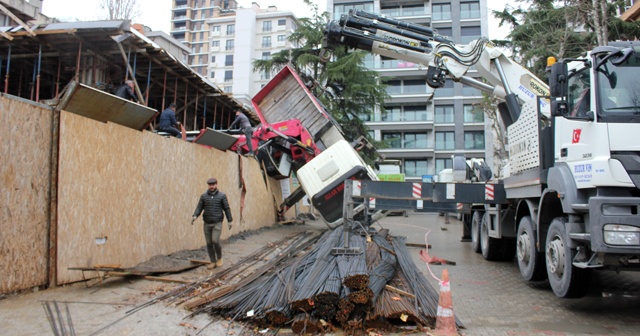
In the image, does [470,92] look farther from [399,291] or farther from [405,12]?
[399,291]

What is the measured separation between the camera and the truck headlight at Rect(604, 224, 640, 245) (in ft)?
16.1

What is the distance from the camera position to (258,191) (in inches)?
586

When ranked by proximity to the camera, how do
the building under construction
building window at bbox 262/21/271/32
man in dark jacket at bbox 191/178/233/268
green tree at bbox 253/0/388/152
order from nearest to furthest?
man in dark jacket at bbox 191/178/233/268 < the building under construction < green tree at bbox 253/0/388/152 < building window at bbox 262/21/271/32

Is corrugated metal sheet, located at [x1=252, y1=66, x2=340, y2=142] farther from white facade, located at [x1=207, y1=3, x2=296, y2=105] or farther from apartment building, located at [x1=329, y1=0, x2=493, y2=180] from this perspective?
white facade, located at [x1=207, y1=3, x2=296, y2=105]

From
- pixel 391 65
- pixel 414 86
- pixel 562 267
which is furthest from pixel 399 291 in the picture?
pixel 391 65

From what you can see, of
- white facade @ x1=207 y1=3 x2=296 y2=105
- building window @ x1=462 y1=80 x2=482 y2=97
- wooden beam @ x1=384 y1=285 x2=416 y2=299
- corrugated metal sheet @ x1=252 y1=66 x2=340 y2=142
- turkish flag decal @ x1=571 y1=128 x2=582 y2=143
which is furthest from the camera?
white facade @ x1=207 y1=3 x2=296 y2=105

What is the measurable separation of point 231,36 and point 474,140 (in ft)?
165

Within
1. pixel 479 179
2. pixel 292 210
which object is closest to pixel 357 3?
pixel 292 210

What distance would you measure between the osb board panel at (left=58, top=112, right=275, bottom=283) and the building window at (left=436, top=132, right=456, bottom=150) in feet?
129

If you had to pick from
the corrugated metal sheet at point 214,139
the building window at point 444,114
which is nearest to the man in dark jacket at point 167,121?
the corrugated metal sheet at point 214,139

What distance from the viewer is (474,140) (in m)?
46.8

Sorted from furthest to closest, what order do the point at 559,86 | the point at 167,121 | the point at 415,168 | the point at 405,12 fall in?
1. the point at 405,12
2. the point at 415,168
3. the point at 167,121
4. the point at 559,86

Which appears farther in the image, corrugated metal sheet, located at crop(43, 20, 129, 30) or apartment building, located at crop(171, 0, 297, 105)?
apartment building, located at crop(171, 0, 297, 105)

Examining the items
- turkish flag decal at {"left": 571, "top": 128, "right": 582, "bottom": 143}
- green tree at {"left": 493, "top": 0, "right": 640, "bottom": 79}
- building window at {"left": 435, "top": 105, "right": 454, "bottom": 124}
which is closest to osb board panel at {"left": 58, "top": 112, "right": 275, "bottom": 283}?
turkish flag decal at {"left": 571, "top": 128, "right": 582, "bottom": 143}
